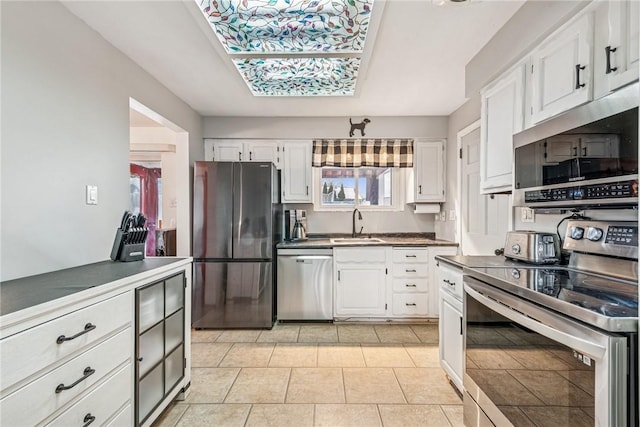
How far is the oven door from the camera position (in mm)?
902

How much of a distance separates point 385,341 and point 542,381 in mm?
2000

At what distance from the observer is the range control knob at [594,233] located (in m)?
1.49

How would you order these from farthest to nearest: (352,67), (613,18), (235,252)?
(235,252) < (352,67) < (613,18)

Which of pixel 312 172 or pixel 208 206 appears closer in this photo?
pixel 208 206

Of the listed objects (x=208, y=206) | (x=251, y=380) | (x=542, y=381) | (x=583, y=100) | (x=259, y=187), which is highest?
(x=583, y=100)

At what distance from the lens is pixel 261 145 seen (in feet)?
12.8

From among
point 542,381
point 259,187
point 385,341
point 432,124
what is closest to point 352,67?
point 259,187

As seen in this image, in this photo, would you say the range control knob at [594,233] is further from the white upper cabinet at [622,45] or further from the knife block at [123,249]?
the knife block at [123,249]

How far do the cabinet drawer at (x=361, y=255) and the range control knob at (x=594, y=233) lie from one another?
208cm

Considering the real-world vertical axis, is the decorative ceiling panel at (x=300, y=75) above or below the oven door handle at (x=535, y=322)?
above

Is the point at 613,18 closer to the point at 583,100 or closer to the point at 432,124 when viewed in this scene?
the point at 583,100

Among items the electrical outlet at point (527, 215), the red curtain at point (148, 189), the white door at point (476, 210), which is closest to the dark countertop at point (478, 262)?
the electrical outlet at point (527, 215)

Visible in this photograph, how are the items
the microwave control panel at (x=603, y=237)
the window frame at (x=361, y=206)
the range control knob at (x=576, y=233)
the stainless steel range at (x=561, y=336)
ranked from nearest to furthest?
the stainless steel range at (x=561, y=336), the microwave control panel at (x=603, y=237), the range control knob at (x=576, y=233), the window frame at (x=361, y=206)

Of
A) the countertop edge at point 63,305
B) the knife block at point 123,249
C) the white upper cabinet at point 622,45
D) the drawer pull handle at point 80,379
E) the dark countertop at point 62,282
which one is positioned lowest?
the drawer pull handle at point 80,379
